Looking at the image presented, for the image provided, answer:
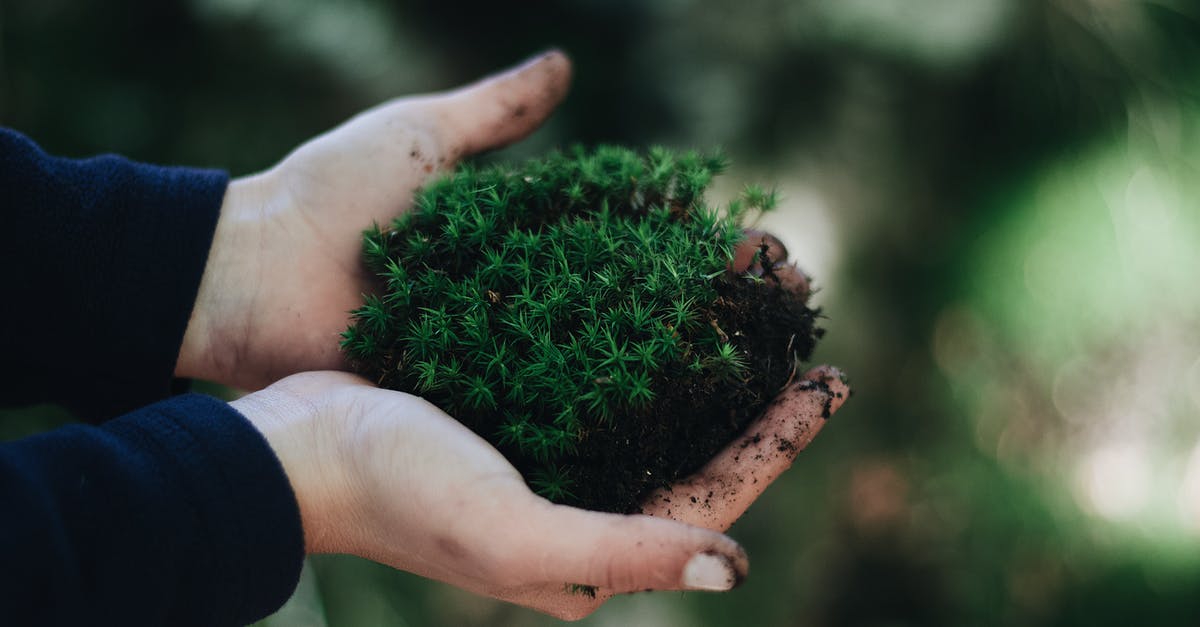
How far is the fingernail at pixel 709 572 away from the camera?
3.97 feet

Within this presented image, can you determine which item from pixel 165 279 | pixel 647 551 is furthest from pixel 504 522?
pixel 165 279

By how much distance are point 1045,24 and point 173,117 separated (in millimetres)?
2604

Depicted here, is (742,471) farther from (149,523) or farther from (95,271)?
(95,271)

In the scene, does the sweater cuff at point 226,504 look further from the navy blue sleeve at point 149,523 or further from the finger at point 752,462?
the finger at point 752,462

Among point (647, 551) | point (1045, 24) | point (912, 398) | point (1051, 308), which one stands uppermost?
point (1045, 24)

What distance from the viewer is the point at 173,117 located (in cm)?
243

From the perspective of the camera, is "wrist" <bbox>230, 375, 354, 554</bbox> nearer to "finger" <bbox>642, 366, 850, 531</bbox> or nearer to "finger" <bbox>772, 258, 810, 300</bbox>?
"finger" <bbox>642, 366, 850, 531</bbox>

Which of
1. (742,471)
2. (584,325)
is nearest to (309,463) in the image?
(584,325)

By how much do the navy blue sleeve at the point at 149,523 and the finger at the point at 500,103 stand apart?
3.34 ft

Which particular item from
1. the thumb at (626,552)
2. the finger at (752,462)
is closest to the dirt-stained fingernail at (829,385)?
the finger at (752,462)

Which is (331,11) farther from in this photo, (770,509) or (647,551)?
(770,509)

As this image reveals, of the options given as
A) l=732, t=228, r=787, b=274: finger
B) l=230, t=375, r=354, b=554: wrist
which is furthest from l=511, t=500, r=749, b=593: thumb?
l=732, t=228, r=787, b=274: finger

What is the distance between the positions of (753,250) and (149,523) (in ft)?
4.25

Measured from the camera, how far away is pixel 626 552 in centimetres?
122
